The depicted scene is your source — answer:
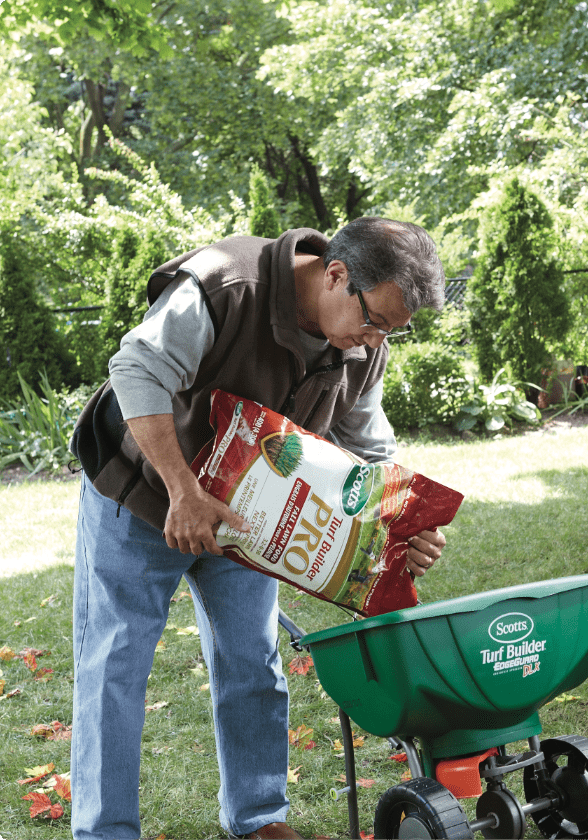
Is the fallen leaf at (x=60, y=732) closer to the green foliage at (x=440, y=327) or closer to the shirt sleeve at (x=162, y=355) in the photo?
the shirt sleeve at (x=162, y=355)

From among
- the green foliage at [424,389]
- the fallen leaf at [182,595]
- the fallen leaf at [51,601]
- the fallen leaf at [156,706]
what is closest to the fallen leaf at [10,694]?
the fallen leaf at [156,706]

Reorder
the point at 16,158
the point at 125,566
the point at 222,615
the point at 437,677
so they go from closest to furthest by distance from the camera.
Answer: the point at 437,677, the point at 125,566, the point at 222,615, the point at 16,158

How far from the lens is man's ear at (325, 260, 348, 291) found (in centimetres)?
175

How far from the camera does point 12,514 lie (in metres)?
6.14

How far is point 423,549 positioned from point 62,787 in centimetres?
161

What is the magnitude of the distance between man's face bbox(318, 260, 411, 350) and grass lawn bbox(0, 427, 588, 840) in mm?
1532

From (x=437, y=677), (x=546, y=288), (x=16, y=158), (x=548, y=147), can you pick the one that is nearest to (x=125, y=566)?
(x=437, y=677)

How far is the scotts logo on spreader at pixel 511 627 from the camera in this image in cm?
147

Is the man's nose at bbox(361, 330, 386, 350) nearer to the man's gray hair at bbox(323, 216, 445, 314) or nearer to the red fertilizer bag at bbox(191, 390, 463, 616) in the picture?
the man's gray hair at bbox(323, 216, 445, 314)

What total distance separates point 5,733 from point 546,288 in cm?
675

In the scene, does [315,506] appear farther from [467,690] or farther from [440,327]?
[440,327]

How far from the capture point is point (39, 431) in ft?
25.5

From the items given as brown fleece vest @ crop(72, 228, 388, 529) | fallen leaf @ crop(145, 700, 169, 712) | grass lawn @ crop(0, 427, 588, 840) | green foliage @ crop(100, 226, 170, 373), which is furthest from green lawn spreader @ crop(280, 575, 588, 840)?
green foliage @ crop(100, 226, 170, 373)

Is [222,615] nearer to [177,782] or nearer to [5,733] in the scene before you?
[177,782]
